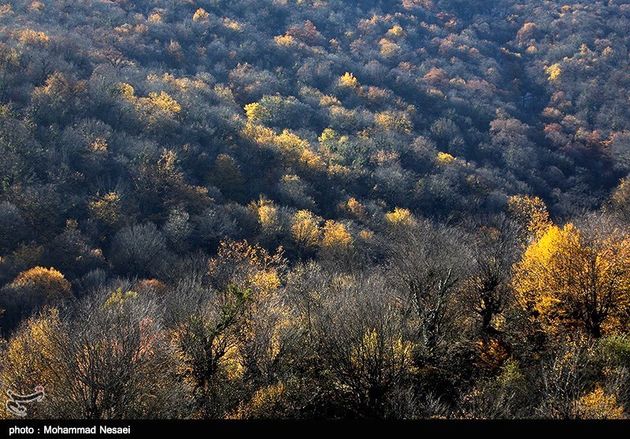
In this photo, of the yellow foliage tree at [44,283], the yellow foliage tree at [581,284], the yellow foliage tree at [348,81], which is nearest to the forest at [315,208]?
the yellow foliage tree at [581,284]

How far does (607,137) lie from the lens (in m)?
117

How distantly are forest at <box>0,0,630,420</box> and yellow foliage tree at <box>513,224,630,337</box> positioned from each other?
116mm

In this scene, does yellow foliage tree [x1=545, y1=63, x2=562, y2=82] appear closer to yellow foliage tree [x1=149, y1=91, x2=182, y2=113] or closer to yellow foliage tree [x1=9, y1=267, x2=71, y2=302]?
yellow foliage tree [x1=149, y1=91, x2=182, y2=113]

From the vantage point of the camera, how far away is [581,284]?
26688 mm

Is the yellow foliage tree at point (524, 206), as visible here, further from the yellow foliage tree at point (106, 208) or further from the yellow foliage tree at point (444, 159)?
the yellow foliage tree at point (106, 208)

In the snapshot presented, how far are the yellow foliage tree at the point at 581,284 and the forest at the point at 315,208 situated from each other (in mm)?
116

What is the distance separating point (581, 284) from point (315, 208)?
2040 inches

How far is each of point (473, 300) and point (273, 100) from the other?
78801 mm

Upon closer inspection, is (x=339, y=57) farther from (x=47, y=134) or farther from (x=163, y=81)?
(x=47, y=134)

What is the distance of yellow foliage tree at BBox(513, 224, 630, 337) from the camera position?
25.9 meters

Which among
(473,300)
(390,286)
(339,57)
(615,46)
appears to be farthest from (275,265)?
(615,46)

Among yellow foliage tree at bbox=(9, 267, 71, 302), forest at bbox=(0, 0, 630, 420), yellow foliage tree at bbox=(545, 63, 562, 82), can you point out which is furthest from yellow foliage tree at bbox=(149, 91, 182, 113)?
yellow foliage tree at bbox=(545, 63, 562, 82)

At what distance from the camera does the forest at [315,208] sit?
21.0 meters

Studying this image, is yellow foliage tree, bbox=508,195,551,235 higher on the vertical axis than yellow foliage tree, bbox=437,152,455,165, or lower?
lower
